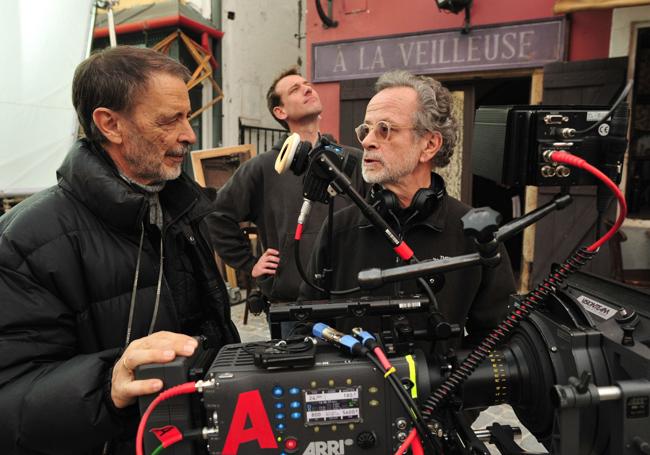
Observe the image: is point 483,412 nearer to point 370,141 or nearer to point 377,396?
point 370,141

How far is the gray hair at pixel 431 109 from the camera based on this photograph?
1688 millimetres

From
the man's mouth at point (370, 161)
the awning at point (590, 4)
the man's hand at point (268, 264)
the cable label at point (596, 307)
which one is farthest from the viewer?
the awning at point (590, 4)

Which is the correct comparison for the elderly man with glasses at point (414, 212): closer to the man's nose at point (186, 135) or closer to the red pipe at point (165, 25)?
the man's nose at point (186, 135)

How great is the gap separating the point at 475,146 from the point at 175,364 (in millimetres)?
795

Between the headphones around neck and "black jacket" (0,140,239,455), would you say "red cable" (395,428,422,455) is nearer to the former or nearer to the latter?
"black jacket" (0,140,239,455)

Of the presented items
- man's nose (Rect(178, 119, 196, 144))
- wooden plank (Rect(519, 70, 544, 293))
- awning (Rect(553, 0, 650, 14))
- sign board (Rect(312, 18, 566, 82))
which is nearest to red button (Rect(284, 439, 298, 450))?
man's nose (Rect(178, 119, 196, 144))

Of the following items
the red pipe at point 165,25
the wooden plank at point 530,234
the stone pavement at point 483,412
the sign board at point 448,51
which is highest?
the red pipe at point 165,25

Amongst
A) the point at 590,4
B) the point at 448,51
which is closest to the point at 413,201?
the point at 590,4

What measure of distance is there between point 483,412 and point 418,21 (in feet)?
14.3

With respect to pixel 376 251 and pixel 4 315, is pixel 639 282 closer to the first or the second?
pixel 376 251

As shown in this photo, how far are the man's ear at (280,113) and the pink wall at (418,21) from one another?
3.34 meters

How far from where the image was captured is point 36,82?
10.7 ft

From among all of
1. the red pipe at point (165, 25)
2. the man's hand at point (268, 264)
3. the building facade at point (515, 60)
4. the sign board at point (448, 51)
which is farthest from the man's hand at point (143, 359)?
the red pipe at point (165, 25)

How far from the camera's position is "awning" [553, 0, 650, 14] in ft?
12.6
